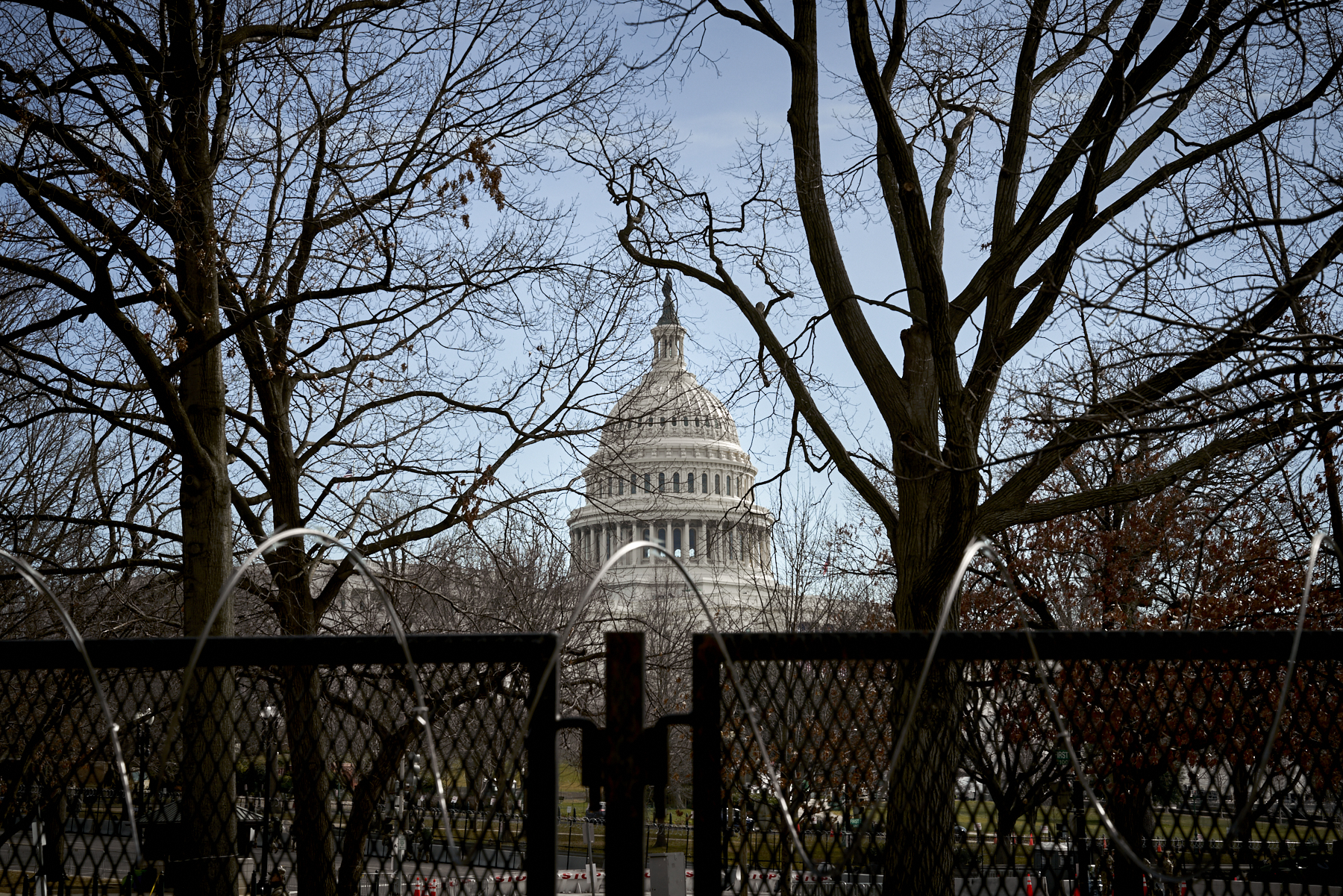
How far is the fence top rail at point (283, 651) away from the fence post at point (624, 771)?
0.17 meters

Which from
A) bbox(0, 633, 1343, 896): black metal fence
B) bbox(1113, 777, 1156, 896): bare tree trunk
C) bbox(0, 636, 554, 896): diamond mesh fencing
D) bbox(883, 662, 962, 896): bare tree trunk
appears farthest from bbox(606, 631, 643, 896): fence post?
bbox(1113, 777, 1156, 896): bare tree trunk

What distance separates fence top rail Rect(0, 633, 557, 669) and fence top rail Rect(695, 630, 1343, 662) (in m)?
0.40

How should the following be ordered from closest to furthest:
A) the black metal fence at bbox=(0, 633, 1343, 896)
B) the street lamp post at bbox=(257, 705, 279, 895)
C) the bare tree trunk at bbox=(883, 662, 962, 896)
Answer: the black metal fence at bbox=(0, 633, 1343, 896)
the bare tree trunk at bbox=(883, 662, 962, 896)
the street lamp post at bbox=(257, 705, 279, 895)

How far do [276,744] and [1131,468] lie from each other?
58.5ft

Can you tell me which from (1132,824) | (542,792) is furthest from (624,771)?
(1132,824)

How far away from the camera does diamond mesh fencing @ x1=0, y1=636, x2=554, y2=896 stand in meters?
2.21

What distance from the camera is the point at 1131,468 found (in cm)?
1858

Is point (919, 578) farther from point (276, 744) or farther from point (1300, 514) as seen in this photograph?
point (276, 744)

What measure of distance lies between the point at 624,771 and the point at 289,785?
0.95 metres

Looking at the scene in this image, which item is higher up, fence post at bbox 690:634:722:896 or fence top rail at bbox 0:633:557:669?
fence top rail at bbox 0:633:557:669

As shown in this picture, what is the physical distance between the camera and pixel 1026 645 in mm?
2184

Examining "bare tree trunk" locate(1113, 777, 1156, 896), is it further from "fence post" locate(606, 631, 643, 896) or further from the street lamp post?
the street lamp post

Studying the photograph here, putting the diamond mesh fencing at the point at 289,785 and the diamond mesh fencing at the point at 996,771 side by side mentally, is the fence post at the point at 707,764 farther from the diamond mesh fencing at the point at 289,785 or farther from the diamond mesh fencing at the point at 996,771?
the diamond mesh fencing at the point at 289,785

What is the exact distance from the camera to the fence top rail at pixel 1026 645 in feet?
7.20
